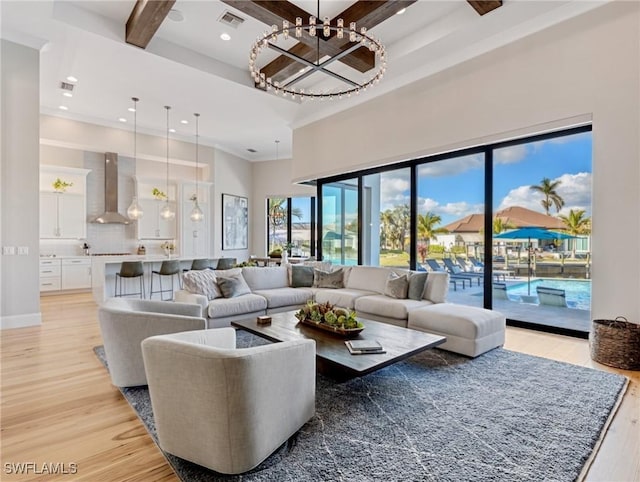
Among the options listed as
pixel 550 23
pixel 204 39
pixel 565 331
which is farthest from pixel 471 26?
pixel 565 331

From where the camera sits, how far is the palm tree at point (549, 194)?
177 inches

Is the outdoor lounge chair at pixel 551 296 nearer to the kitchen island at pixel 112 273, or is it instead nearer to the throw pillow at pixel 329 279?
the throw pillow at pixel 329 279

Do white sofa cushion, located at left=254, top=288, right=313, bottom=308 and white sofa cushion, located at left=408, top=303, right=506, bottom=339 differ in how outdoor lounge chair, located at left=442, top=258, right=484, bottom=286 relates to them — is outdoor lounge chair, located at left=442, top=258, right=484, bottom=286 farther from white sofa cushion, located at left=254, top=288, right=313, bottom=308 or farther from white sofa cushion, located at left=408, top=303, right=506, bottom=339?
white sofa cushion, located at left=254, top=288, right=313, bottom=308

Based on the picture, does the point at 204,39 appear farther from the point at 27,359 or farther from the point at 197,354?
the point at 197,354

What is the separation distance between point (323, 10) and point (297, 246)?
6.85 metres

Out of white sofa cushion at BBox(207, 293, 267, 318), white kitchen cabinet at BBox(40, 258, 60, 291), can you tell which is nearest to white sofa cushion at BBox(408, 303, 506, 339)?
white sofa cushion at BBox(207, 293, 267, 318)

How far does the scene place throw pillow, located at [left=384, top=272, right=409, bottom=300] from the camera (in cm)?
452

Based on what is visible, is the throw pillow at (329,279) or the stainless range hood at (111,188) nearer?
the throw pillow at (329,279)

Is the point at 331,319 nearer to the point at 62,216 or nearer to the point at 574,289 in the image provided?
the point at 574,289

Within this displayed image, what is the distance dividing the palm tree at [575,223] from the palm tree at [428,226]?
1694 millimetres

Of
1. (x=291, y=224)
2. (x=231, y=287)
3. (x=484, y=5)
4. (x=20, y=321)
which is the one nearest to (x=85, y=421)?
(x=231, y=287)

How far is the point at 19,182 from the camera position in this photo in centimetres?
473

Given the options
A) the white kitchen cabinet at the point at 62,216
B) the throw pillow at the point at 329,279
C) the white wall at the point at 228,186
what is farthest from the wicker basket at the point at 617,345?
the white kitchen cabinet at the point at 62,216

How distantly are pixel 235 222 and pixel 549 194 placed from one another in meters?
8.13
